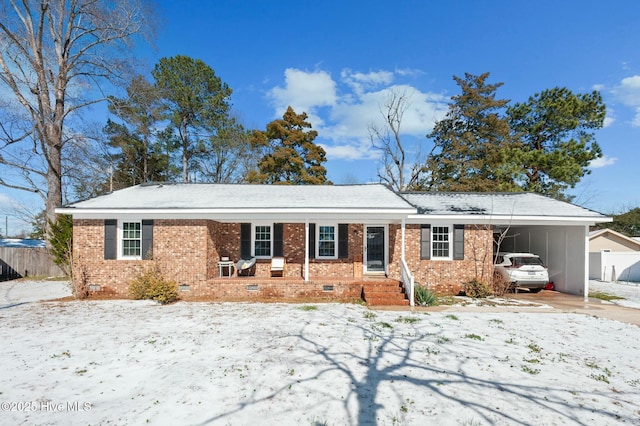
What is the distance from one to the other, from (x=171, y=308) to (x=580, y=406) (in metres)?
9.63

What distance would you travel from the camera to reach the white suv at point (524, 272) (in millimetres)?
12633

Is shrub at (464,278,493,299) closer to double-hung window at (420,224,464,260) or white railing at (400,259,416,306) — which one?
double-hung window at (420,224,464,260)

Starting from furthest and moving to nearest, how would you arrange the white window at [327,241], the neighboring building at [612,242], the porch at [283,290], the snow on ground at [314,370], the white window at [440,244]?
the neighboring building at [612,242] < the white window at [327,241] < the white window at [440,244] < the porch at [283,290] < the snow on ground at [314,370]

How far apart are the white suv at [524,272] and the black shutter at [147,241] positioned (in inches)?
503

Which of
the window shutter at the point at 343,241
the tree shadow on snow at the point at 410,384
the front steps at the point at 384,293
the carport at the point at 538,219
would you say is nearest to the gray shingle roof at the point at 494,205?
the carport at the point at 538,219

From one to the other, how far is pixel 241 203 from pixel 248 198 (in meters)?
0.87

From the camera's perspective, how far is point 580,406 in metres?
4.38

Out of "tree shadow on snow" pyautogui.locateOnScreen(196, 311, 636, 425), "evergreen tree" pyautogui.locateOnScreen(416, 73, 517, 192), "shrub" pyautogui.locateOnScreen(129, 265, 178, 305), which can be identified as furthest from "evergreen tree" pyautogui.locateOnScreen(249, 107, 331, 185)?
"tree shadow on snow" pyautogui.locateOnScreen(196, 311, 636, 425)

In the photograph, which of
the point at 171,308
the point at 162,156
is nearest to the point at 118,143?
the point at 162,156

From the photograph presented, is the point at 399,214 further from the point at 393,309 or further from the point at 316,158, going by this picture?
the point at 316,158

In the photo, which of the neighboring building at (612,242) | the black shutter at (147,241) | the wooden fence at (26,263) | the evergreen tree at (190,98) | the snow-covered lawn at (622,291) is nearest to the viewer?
the black shutter at (147,241)

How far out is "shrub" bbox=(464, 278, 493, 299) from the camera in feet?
40.4

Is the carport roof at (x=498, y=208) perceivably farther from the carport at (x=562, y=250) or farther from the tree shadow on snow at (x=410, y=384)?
the tree shadow on snow at (x=410, y=384)

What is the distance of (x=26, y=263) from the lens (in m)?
17.6
